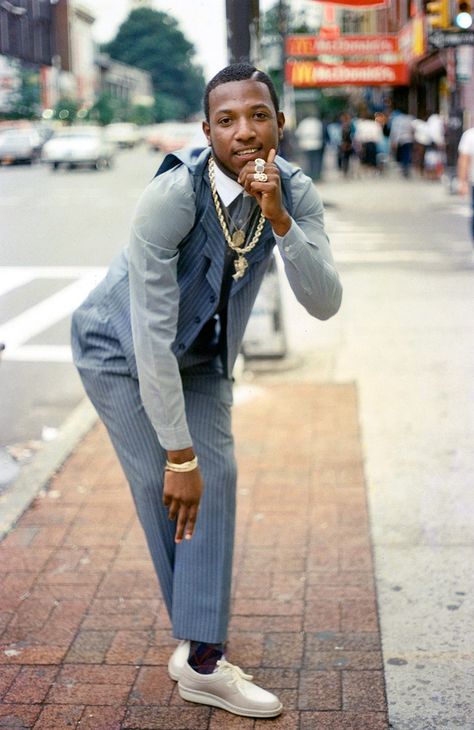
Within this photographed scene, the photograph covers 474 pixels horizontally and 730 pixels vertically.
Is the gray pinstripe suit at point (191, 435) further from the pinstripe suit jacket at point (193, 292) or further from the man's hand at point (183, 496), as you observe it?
the man's hand at point (183, 496)

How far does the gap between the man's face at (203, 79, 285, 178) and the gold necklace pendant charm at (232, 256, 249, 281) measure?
254mm

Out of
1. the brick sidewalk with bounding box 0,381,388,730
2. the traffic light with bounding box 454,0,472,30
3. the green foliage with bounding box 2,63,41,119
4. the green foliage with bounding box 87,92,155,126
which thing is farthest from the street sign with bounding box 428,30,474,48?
the brick sidewalk with bounding box 0,381,388,730

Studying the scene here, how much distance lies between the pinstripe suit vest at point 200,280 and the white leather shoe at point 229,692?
0.90 metres

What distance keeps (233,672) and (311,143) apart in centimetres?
2151

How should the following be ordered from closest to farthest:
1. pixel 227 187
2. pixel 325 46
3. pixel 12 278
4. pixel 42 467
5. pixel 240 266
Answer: pixel 227 187 → pixel 240 266 → pixel 42 467 → pixel 12 278 → pixel 325 46

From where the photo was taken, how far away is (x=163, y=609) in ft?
12.7

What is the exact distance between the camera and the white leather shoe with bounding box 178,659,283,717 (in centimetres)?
311

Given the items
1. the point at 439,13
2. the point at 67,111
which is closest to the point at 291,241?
the point at 67,111

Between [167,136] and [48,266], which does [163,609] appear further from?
[167,136]

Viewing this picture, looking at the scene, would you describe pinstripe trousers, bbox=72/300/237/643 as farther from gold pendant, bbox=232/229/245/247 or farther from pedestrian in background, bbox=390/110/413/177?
pedestrian in background, bbox=390/110/413/177

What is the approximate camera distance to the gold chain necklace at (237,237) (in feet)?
9.21

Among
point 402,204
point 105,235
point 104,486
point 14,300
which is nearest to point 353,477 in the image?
point 104,486

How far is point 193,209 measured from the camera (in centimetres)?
279

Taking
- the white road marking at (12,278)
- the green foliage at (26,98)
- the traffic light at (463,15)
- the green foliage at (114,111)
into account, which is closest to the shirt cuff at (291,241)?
the green foliage at (26,98)
